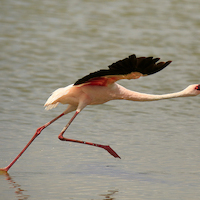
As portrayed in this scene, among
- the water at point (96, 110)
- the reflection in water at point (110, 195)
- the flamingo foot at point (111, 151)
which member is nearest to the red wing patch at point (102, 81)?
the flamingo foot at point (111, 151)

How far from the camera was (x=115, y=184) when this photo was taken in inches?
349

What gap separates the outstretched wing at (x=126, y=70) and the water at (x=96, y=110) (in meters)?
1.39

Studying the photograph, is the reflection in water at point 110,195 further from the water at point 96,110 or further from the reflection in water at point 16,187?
the reflection in water at point 16,187

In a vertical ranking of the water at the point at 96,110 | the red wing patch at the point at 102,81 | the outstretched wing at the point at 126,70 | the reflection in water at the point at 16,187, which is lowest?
the water at the point at 96,110

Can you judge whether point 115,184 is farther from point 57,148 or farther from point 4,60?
point 4,60

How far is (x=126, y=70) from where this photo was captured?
8945 mm

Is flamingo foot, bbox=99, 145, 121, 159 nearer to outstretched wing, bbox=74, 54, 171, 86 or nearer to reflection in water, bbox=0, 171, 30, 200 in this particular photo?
outstretched wing, bbox=74, 54, 171, 86

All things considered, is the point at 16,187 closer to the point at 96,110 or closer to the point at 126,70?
the point at 126,70

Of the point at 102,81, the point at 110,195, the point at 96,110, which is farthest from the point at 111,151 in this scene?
the point at 96,110

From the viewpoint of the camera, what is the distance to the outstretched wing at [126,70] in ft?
28.5

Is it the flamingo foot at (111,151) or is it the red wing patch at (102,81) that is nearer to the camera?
the red wing patch at (102,81)

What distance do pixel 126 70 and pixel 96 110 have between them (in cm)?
468

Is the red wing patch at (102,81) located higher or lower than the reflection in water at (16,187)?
higher

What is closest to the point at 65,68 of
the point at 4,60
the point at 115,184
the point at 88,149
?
the point at 4,60
